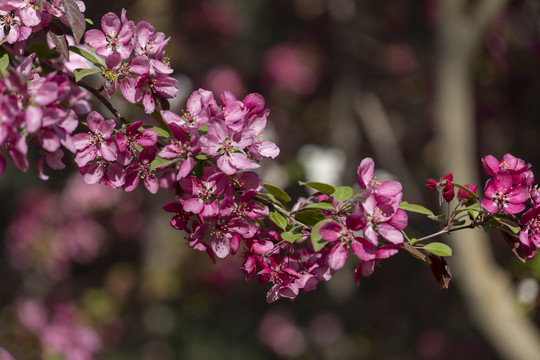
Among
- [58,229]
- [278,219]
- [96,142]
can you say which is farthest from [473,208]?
[58,229]

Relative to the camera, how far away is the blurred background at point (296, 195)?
288 cm

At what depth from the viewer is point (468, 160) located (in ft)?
6.66

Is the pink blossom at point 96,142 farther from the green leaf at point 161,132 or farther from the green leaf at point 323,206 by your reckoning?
the green leaf at point 323,206

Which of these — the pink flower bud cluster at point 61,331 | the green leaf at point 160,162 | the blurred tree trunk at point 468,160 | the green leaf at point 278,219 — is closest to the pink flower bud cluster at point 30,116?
the green leaf at point 160,162

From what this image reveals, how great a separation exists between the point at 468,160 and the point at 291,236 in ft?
4.64

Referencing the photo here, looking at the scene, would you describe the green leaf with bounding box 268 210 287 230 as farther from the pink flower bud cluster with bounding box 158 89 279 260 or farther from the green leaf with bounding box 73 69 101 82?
the green leaf with bounding box 73 69 101 82

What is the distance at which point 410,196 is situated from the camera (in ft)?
9.02

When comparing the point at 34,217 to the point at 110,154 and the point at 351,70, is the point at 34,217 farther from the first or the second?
the point at 110,154

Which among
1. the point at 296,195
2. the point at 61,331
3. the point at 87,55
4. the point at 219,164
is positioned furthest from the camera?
the point at 296,195

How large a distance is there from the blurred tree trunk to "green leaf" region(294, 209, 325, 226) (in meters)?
1.22

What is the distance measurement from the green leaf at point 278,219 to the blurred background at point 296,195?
1433 millimetres

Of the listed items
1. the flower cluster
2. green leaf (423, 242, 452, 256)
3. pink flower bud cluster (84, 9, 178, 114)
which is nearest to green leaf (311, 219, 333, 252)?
the flower cluster

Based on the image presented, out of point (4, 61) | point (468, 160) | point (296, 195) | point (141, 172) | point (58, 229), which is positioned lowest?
point (58, 229)

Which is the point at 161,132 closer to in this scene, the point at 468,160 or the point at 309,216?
the point at 309,216
